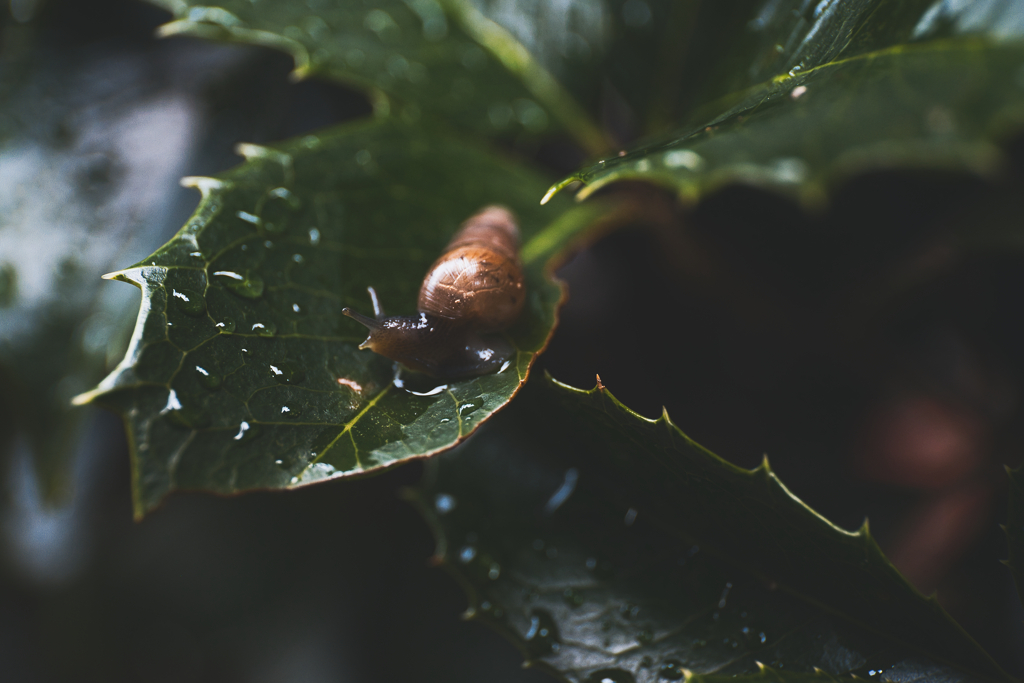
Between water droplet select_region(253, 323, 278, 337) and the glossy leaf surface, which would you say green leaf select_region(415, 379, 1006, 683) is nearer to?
the glossy leaf surface

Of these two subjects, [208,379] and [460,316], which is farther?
[460,316]

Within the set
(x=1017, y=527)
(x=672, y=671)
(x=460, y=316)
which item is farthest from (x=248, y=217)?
(x=1017, y=527)

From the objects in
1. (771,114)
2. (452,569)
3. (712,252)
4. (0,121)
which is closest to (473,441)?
(452,569)

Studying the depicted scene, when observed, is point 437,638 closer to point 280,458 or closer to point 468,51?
point 280,458

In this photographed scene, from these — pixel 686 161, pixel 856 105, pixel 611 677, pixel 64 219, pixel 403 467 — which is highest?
pixel 856 105

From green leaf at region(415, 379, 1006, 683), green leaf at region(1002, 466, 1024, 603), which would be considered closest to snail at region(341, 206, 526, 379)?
green leaf at region(415, 379, 1006, 683)

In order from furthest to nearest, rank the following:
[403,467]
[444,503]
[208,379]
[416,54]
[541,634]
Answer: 1. [403,467]
2. [416,54]
3. [444,503]
4. [541,634]
5. [208,379]

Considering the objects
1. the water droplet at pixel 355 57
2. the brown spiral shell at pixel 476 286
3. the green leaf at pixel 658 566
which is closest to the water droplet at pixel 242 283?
the brown spiral shell at pixel 476 286

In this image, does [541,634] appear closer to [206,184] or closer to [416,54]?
[206,184]
